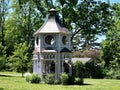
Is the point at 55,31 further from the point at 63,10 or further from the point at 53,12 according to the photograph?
the point at 63,10

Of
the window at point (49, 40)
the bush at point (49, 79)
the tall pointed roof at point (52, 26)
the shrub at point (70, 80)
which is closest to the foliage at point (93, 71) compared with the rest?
the window at point (49, 40)

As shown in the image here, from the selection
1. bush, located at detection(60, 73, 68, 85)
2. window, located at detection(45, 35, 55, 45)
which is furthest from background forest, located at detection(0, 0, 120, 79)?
bush, located at detection(60, 73, 68, 85)

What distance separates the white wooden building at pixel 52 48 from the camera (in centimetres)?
3781

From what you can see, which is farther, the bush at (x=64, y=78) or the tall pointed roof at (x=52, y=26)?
the tall pointed roof at (x=52, y=26)

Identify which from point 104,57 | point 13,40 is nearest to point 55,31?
point 104,57

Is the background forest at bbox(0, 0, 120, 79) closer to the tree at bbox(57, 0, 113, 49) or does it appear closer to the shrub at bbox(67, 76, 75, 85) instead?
the tree at bbox(57, 0, 113, 49)

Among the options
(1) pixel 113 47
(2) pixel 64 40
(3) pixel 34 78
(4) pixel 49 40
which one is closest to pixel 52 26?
(4) pixel 49 40

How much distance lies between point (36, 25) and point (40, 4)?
6109 millimetres

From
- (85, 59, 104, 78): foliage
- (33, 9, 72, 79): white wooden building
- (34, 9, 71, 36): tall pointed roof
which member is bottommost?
(85, 59, 104, 78): foliage

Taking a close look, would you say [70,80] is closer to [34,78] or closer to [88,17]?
[34,78]

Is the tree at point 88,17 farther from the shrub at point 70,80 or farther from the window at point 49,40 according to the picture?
the shrub at point 70,80

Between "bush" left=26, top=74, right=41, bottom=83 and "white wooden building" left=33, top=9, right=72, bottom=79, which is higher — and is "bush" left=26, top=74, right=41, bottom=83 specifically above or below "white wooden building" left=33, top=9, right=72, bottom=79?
below

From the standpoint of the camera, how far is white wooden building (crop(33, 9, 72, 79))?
3781 cm

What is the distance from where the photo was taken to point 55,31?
38.1 metres
